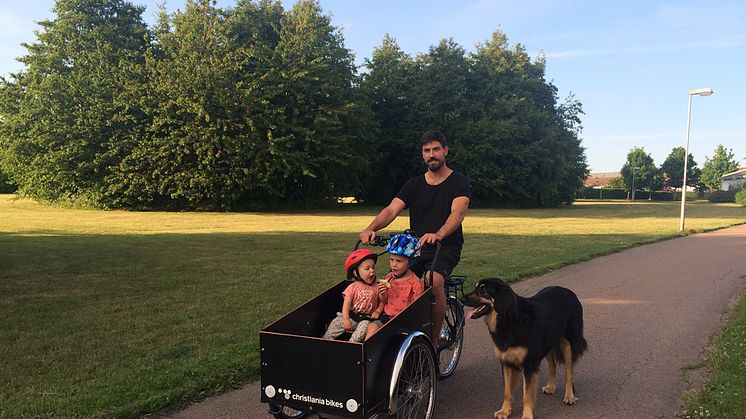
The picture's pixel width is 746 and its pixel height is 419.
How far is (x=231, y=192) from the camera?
31.0 meters

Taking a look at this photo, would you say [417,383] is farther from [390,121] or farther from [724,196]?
[724,196]

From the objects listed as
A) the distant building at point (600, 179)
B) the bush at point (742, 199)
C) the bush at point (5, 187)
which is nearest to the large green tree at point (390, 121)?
the bush at point (742, 199)

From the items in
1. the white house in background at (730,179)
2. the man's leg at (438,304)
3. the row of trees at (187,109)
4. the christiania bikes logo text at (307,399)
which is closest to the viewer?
the christiania bikes logo text at (307,399)

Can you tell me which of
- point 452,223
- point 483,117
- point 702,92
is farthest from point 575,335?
point 483,117

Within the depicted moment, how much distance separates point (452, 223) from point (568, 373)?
162 centimetres

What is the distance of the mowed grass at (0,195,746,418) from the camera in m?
4.08

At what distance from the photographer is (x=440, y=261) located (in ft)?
13.2

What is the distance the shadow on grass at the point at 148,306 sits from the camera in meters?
4.07

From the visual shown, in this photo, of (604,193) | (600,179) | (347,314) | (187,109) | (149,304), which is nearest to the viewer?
(347,314)

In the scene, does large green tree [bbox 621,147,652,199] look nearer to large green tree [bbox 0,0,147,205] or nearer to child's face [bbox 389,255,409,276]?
large green tree [bbox 0,0,147,205]

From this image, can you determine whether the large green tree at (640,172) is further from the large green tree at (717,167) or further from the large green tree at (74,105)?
the large green tree at (74,105)

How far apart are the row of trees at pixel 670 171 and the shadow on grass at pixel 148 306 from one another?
80.8 m

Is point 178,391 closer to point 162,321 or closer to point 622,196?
point 162,321

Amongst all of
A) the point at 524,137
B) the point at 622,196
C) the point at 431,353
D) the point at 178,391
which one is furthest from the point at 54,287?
the point at 622,196
